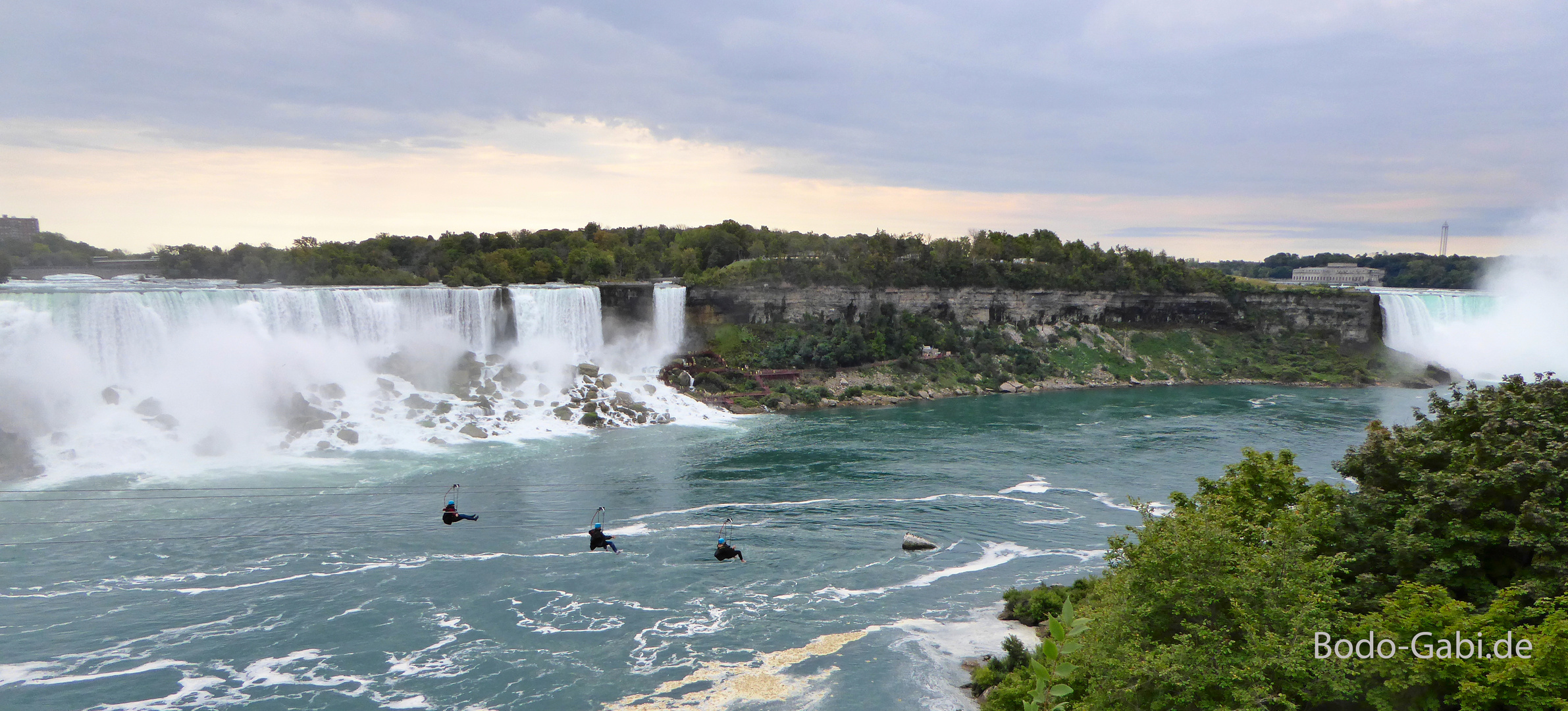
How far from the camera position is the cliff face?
2724 inches

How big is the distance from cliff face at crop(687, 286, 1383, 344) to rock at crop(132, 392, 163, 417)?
35.7 m

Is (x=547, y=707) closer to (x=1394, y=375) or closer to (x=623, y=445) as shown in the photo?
(x=623, y=445)

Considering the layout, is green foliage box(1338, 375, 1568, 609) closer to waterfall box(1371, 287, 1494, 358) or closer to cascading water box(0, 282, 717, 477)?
cascading water box(0, 282, 717, 477)

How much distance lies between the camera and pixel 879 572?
86.9ft

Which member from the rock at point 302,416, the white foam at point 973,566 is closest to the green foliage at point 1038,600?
the white foam at point 973,566

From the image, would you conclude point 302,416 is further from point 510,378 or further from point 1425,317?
point 1425,317

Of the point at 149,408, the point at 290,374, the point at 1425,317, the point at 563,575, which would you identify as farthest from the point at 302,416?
the point at 1425,317

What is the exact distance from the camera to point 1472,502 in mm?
15227

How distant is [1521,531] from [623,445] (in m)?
36.9

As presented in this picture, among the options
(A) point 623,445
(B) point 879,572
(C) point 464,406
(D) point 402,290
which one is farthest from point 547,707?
(D) point 402,290

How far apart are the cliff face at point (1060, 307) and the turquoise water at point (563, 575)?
83.9 feet

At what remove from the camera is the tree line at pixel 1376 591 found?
12.8 meters

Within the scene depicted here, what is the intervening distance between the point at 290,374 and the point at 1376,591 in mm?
47616

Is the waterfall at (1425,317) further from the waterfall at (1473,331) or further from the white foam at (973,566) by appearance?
the white foam at (973,566)
